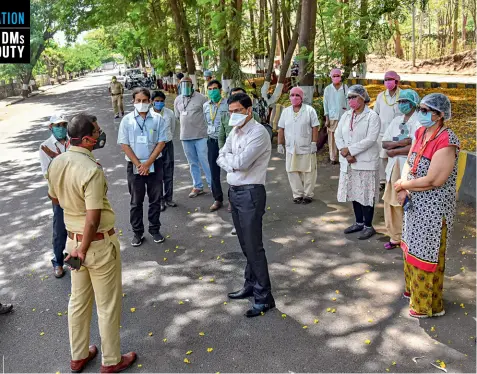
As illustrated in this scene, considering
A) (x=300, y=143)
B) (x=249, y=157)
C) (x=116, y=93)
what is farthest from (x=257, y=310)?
(x=116, y=93)

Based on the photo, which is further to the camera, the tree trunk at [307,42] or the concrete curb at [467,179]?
the tree trunk at [307,42]

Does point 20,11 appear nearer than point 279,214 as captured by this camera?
No

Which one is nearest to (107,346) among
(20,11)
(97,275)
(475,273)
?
(97,275)

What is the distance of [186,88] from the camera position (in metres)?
7.75

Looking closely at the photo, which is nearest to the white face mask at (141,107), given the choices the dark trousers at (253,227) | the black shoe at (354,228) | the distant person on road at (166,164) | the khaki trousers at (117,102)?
the distant person on road at (166,164)

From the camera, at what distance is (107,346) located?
3.64 m

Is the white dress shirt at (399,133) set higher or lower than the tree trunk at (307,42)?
lower

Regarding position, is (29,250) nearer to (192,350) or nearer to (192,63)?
(192,350)

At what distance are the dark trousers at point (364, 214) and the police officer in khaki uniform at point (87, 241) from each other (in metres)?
3.53

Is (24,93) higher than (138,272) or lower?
higher

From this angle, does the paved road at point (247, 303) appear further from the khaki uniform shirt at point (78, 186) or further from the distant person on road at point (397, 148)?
the khaki uniform shirt at point (78, 186)

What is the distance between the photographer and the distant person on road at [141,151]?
19.8ft

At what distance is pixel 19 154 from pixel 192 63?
9.52 meters

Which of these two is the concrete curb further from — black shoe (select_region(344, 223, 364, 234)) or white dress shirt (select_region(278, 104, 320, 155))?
white dress shirt (select_region(278, 104, 320, 155))
